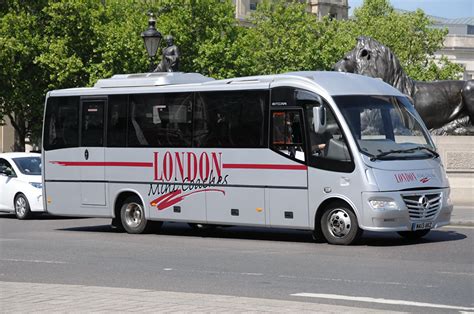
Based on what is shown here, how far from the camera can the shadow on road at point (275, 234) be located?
20.0 m

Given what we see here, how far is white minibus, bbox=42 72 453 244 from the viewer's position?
19031 millimetres

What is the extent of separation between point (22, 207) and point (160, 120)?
8340 millimetres

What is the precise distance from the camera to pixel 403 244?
63.1 feet

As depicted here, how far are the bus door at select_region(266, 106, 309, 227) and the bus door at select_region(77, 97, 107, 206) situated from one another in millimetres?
4318

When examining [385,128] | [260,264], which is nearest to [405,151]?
[385,128]

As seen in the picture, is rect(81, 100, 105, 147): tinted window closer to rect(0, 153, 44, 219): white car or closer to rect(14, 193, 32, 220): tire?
rect(0, 153, 44, 219): white car

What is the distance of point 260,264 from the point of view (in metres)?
16.1

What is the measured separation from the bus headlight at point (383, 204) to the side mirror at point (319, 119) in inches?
60.4

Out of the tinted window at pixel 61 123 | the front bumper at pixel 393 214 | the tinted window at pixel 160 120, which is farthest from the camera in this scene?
the tinted window at pixel 61 123

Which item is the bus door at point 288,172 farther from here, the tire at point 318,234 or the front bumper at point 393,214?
the front bumper at point 393,214

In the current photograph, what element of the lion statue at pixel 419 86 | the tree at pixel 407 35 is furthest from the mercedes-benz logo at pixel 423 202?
the tree at pixel 407 35

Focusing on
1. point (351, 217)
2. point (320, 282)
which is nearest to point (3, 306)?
point (320, 282)

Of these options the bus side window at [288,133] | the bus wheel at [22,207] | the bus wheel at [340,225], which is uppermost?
the bus side window at [288,133]

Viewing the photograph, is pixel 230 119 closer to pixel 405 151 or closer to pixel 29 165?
pixel 405 151
